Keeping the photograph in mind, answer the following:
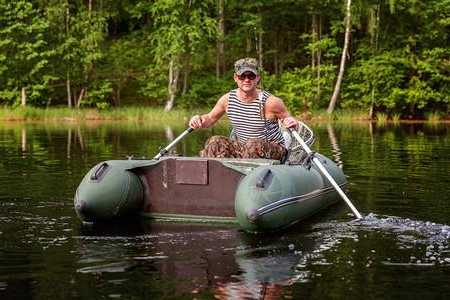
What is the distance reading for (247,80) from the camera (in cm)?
890

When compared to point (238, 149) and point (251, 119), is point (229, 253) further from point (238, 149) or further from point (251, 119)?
point (251, 119)

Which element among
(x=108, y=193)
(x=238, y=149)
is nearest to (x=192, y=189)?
(x=238, y=149)

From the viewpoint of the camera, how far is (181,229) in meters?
8.20

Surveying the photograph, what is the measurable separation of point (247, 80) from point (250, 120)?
1.66 ft

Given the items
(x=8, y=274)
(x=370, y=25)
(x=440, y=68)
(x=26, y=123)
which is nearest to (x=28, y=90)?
(x=26, y=123)

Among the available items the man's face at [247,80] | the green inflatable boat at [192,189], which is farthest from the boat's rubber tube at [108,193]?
the man's face at [247,80]

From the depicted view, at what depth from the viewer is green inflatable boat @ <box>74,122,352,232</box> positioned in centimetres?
795

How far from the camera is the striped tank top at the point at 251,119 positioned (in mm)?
9070

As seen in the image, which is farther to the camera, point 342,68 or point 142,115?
point 142,115

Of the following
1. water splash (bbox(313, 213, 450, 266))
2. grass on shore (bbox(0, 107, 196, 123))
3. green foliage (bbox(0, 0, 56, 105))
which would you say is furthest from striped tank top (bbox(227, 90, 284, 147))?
green foliage (bbox(0, 0, 56, 105))

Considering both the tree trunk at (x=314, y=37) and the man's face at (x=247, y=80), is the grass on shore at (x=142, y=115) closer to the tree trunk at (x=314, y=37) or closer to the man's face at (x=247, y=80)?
the tree trunk at (x=314, y=37)

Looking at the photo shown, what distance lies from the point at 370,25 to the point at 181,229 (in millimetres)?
27545

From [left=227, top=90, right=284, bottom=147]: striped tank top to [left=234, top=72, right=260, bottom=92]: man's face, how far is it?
0.20 meters

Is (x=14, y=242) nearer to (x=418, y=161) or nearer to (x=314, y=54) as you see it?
(x=418, y=161)
